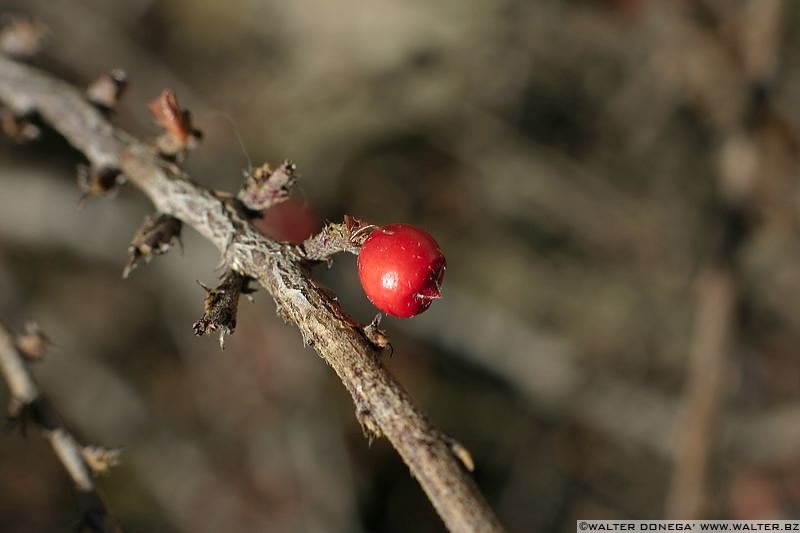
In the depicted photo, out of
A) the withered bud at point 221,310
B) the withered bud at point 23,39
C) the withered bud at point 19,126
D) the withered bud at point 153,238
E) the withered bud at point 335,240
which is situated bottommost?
the withered bud at point 221,310

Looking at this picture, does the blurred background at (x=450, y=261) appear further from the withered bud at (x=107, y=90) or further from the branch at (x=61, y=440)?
the branch at (x=61, y=440)

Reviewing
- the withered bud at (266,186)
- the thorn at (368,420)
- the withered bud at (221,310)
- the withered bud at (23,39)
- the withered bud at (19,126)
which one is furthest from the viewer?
the withered bud at (23,39)

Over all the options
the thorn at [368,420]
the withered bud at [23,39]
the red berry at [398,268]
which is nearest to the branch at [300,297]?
the thorn at [368,420]

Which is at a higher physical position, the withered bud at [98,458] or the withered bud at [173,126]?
the withered bud at [173,126]

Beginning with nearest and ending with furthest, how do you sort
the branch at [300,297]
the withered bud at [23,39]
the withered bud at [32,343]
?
the branch at [300,297], the withered bud at [32,343], the withered bud at [23,39]

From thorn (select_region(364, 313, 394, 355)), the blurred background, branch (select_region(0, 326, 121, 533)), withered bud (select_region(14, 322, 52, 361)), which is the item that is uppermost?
the blurred background

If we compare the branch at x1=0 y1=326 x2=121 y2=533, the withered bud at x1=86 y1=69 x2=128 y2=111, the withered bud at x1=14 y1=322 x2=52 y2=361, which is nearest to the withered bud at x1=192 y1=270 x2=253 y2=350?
the branch at x1=0 y1=326 x2=121 y2=533

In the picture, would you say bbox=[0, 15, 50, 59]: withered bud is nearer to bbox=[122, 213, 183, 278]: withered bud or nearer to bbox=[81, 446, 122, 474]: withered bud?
bbox=[122, 213, 183, 278]: withered bud
